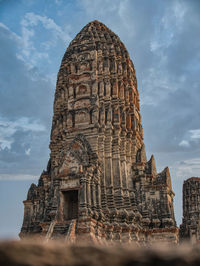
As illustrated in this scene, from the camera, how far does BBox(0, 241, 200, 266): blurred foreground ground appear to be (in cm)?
285

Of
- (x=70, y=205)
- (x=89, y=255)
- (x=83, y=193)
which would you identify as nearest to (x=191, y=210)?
(x=70, y=205)

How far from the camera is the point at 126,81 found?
1168 inches

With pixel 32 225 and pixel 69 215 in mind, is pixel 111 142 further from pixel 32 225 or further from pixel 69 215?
pixel 32 225

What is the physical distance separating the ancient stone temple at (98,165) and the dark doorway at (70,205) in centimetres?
8

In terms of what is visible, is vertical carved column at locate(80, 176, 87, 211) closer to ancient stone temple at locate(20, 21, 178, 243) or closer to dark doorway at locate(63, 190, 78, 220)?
ancient stone temple at locate(20, 21, 178, 243)

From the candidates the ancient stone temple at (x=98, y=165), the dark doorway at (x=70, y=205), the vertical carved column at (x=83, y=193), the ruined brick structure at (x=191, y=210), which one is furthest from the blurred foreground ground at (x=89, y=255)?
the ruined brick structure at (x=191, y=210)

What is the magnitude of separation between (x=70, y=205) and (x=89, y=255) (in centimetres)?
2035

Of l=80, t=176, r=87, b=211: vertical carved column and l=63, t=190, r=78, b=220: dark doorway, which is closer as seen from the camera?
l=80, t=176, r=87, b=211: vertical carved column

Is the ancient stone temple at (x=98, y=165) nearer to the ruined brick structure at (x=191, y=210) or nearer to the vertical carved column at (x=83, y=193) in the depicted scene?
the vertical carved column at (x=83, y=193)

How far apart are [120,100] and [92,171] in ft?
28.7

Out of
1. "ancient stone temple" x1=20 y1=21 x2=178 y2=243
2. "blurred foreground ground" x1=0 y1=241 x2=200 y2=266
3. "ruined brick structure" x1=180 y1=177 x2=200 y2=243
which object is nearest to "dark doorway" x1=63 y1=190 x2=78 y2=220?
"ancient stone temple" x1=20 y1=21 x2=178 y2=243

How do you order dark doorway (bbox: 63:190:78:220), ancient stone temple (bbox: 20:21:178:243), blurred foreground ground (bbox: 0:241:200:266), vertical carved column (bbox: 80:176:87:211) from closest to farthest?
blurred foreground ground (bbox: 0:241:200:266) < vertical carved column (bbox: 80:176:87:211) < ancient stone temple (bbox: 20:21:178:243) < dark doorway (bbox: 63:190:78:220)

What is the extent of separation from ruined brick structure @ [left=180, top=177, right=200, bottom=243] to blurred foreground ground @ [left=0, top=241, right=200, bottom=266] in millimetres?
31734

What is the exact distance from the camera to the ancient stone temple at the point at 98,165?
21.2 m
